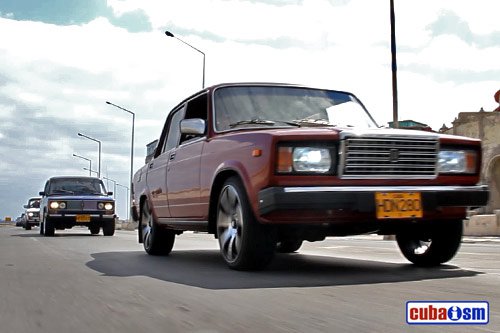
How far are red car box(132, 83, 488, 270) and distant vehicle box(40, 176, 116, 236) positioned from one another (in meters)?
11.6

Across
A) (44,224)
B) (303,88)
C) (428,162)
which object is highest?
(303,88)

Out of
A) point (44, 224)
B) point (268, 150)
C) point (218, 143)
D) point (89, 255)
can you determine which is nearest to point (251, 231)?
point (268, 150)

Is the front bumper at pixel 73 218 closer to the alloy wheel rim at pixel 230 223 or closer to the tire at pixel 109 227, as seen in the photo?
the tire at pixel 109 227

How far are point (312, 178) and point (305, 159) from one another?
0.17 metres

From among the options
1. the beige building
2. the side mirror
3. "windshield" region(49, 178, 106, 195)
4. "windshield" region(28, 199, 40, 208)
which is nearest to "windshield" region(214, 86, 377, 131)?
the side mirror

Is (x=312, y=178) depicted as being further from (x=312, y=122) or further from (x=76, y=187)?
(x=76, y=187)

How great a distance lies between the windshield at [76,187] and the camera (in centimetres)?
1862

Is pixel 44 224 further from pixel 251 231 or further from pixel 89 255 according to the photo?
pixel 251 231

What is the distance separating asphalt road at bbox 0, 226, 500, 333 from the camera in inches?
130

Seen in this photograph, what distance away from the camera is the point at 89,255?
8.60 metres

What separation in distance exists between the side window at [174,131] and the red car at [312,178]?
4.11ft

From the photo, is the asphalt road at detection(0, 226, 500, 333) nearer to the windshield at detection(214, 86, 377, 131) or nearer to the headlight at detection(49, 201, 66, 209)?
the windshield at detection(214, 86, 377, 131)

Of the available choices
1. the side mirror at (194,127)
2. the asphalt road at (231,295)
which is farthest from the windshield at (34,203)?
the side mirror at (194,127)

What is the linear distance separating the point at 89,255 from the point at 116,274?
291 cm
